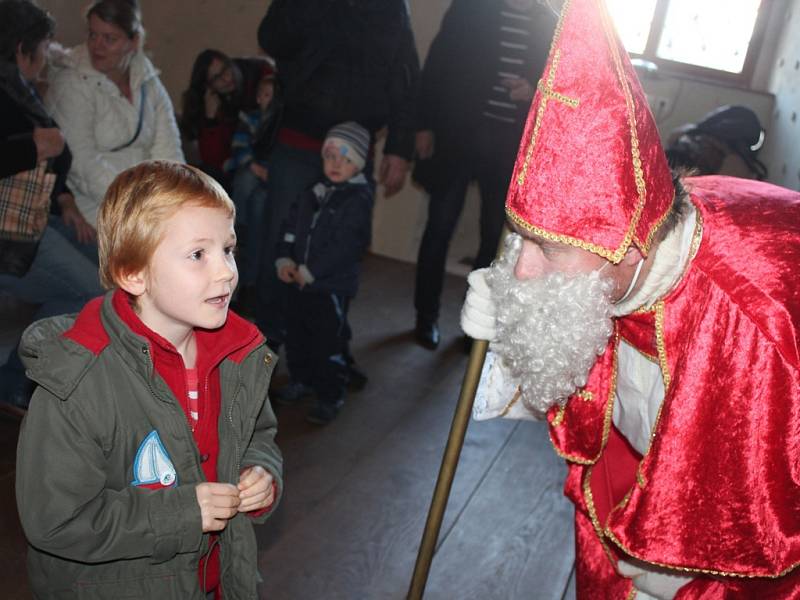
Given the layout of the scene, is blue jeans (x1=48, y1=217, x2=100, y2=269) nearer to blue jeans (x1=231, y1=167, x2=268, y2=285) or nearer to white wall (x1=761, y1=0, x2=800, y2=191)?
blue jeans (x1=231, y1=167, x2=268, y2=285)

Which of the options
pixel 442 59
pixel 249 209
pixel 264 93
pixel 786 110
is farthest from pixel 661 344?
pixel 786 110

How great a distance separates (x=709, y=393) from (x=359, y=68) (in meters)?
2.28

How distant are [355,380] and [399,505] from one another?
98cm

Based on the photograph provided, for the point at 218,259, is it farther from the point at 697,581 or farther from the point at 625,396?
the point at 697,581

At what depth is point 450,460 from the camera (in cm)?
206

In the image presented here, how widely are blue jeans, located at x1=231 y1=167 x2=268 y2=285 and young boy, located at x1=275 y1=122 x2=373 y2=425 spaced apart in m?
1.07

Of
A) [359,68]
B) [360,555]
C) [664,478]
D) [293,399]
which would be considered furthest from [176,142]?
[664,478]

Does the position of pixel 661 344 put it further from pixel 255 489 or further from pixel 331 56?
pixel 331 56

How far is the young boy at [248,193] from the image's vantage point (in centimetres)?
448

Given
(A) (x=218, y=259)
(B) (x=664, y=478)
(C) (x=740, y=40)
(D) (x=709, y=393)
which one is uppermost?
(C) (x=740, y=40)

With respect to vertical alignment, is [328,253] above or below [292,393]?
above

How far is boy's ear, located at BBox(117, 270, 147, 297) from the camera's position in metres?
1.49

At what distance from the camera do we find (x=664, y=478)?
173cm

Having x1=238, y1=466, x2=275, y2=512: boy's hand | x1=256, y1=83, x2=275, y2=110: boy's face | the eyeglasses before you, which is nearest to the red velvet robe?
x1=238, y1=466, x2=275, y2=512: boy's hand
